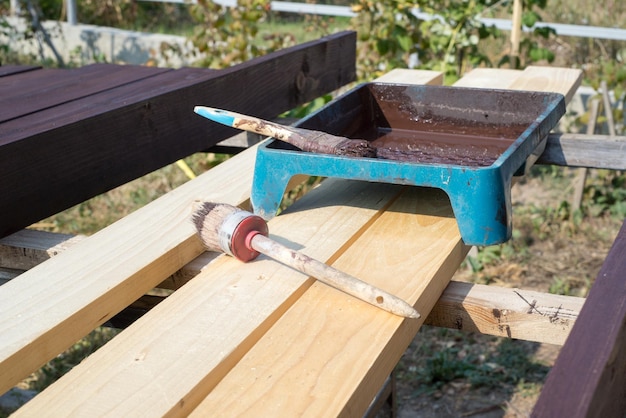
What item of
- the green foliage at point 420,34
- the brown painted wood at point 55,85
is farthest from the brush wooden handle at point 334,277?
the green foliage at point 420,34

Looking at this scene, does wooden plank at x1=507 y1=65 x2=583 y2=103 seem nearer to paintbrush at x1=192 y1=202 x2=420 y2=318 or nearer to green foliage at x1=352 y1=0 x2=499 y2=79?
paintbrush at x1=192 y1=202 x2=420 y2=318

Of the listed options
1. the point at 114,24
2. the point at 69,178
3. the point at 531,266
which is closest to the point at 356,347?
the point at 69,178

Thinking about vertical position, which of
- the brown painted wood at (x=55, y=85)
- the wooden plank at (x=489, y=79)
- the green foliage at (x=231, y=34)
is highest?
the brown painted wood at (x=55, y=85)

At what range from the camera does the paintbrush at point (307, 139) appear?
1.70m

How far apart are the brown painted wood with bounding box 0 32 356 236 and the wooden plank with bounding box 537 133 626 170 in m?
0.84

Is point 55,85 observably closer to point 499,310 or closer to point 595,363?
point 499,310

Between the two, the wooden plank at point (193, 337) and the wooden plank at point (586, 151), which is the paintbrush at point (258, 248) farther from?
the wooden plank at point (586, 151)

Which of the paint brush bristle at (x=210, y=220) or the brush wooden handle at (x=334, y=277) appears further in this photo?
the paint brush bristle at (x=210, y=220)

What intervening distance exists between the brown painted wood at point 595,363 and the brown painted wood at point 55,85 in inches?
55.8

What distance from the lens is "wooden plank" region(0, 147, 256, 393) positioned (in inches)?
49.6

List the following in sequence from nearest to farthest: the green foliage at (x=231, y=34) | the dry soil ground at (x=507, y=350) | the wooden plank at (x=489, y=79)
Answer: the wooden plank at (x=489, y=79) < the dry soil ground at (x=507, y=350) < the green foliage at (x=231, y=34)

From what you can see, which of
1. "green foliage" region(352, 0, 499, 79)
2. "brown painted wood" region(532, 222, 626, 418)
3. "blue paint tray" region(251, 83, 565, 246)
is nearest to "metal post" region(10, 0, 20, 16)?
"green foliage" region(352, 0, 499, 79)

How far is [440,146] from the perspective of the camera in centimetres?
210

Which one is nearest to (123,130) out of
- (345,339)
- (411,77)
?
(345,339)
